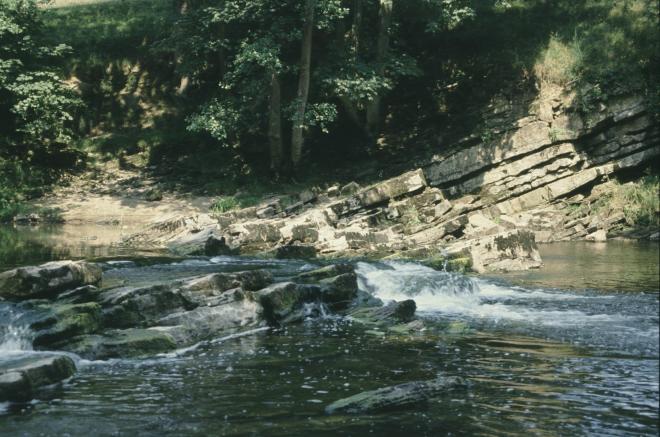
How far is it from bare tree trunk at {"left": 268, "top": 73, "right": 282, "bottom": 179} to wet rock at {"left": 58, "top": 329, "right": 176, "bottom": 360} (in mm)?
16771

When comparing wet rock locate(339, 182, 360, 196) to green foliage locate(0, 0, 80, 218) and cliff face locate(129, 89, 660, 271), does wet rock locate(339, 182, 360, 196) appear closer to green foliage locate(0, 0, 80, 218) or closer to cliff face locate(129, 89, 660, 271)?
cliff face locate(129, 89, 660, 271)

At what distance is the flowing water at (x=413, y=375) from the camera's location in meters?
7.21

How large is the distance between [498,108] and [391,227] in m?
8.10

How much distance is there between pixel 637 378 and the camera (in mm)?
8203

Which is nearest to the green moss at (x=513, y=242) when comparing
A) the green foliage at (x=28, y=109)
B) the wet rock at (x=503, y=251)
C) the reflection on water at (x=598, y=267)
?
the wet rock at (x=503, y=251)

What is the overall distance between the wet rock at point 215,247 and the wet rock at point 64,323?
8375 millimetres

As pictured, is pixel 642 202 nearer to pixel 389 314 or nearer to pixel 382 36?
pixel 382 36

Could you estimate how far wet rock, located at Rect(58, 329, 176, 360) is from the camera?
10.3m

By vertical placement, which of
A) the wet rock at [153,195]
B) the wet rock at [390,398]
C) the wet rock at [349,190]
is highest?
the wet rock at [153,195]

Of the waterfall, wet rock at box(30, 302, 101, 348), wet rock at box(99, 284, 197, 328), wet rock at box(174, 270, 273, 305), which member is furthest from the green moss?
wet rock at box(30, 302, 101, 348)

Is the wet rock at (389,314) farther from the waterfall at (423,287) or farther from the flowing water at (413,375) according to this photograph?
the waterfall at (423,287)

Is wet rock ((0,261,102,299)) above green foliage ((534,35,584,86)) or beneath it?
A: beneath

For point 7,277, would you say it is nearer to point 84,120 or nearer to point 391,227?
point 391,227

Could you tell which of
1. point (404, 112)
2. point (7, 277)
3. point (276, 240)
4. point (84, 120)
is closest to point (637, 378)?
point (7, 277)
